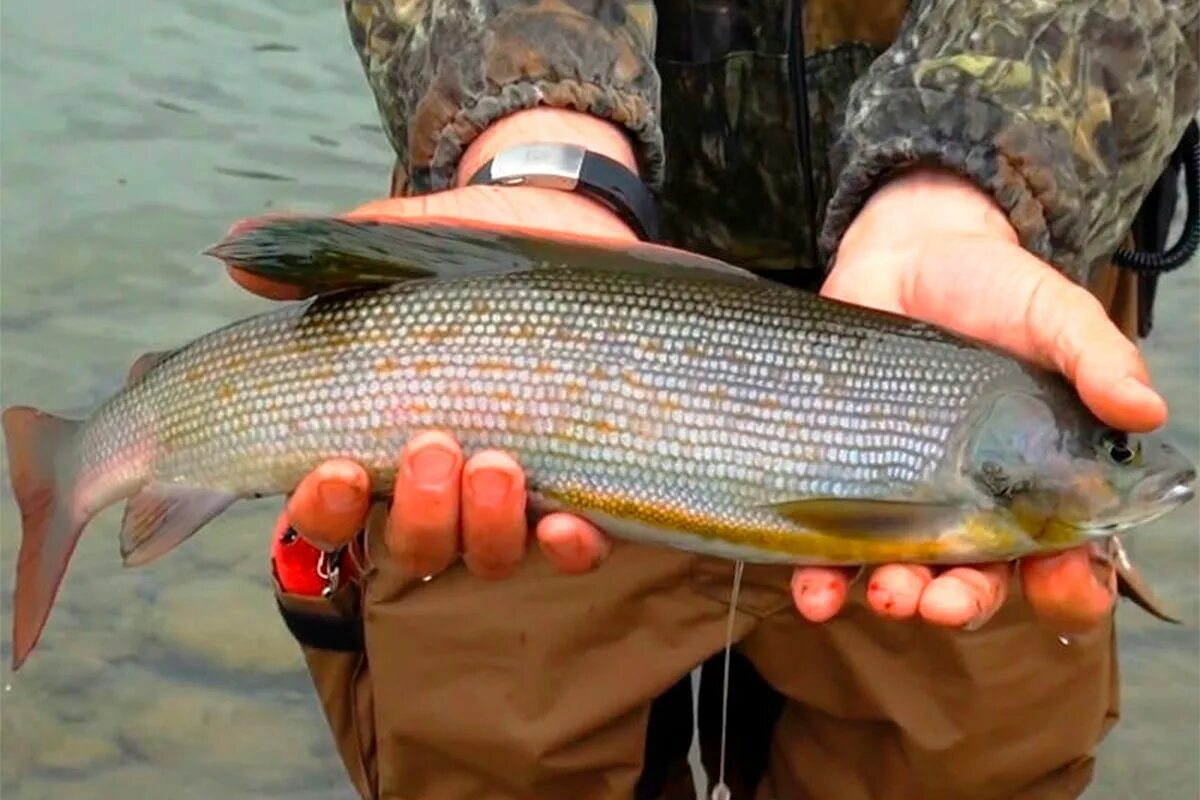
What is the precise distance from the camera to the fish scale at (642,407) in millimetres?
2129

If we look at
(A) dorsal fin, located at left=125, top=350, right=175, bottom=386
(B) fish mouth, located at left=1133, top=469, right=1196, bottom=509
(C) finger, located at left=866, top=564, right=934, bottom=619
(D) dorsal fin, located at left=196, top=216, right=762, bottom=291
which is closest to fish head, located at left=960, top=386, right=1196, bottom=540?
(B) fish mouth, located at left=1133, top=469, right=1196, bottom=509

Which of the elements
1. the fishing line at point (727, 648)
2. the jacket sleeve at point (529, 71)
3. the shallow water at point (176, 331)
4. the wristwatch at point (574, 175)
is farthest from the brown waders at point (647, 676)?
the shallow water at point (176, 331)

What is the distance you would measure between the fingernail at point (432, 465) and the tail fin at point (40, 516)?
0.69 m

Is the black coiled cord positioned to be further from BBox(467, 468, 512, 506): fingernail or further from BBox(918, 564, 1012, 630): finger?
BBox(467, 468, 512, 506): fingernail

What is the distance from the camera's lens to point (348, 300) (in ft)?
7.95

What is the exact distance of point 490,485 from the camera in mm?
2207

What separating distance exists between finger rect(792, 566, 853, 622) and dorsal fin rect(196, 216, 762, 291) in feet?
1.36

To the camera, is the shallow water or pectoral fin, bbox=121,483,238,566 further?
the shallow water

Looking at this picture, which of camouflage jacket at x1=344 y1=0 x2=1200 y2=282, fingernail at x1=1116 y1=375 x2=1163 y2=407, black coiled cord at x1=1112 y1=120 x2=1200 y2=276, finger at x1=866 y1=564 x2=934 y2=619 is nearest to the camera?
fingernail at x1=1116 y1=375 x2=1163 y2=407

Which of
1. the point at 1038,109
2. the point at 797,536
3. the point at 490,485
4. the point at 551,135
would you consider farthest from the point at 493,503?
the point at 1038,109

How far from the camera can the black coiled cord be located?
2.91 meters

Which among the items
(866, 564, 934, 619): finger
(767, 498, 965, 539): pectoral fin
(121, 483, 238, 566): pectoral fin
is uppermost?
(767, 498, 965, 539): pectoral fin

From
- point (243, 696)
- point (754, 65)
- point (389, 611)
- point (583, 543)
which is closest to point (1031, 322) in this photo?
point (583, 543)

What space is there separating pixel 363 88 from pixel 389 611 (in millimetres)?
4917
